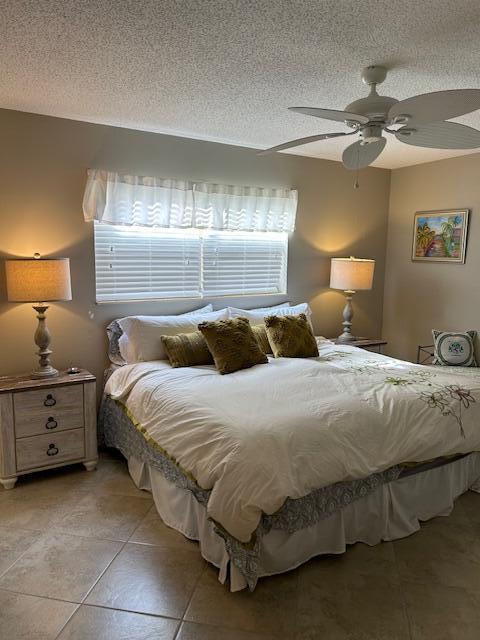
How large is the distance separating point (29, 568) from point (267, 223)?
3173 mm

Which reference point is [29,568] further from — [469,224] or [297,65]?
[469,224]

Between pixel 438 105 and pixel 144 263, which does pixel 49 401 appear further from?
pixel 438 105

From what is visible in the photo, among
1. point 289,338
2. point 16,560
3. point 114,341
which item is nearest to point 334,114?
point 289,338

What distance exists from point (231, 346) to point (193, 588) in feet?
4.88

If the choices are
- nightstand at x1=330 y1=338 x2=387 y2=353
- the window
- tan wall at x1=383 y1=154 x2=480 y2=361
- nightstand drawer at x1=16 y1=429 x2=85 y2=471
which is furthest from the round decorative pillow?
nightstand drawer at x1=16 y1=429 x2=85 y2=471

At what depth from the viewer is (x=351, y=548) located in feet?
7.64

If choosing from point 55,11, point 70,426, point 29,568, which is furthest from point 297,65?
point 29,568

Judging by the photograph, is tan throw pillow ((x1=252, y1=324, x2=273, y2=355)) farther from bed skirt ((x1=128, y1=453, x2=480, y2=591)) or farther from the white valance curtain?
bed skirt ((x1=128, y1=453, x2=480, y2=591))

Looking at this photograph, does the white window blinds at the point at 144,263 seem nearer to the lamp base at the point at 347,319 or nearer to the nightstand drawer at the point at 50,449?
the nightstand drawer at the point at 50,449

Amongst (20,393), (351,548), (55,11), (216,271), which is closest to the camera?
(55,11)

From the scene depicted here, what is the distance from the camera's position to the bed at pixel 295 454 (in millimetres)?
1939

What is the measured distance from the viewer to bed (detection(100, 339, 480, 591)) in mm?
1939

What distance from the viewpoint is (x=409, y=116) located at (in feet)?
6.51

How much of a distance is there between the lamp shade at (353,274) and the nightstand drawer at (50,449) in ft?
8.81
